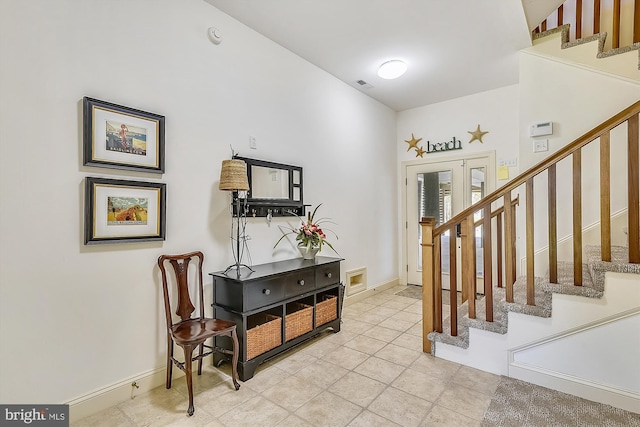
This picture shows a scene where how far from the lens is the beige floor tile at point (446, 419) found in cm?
183

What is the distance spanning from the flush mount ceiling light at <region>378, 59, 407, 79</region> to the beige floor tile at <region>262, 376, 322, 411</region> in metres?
3.39

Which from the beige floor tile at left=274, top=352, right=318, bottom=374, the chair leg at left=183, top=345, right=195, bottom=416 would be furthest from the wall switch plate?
the chair leg at left=183, top=345, right=195, bottom=416

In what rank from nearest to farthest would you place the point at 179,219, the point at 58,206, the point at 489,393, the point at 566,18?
the point at 58,206
the point at 489,393
the point at 179,219
the point at 566,18

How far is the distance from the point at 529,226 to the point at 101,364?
10.1ft

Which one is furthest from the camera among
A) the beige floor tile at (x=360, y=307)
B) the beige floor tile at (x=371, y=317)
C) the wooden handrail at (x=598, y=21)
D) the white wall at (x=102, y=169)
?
the beige floor tile at (x=360, y=307)

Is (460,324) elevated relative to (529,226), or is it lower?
lower

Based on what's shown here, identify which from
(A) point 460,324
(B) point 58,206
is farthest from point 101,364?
(A) point 460,324

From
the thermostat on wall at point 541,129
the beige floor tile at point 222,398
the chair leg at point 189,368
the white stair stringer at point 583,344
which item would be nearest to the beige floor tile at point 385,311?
the white stair stringer at point 583,344

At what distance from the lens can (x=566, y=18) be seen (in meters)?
3.33

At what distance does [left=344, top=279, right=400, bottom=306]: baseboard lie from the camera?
A: 418 centimetres

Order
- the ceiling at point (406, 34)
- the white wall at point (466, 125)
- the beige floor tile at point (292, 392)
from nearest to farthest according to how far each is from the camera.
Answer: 1. the beige floor tile at point (292, 392)
2. the ceiling at point (406, 34)
3. the white wall at point (466, 125)

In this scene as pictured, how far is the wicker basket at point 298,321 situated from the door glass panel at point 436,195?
8.59 feet

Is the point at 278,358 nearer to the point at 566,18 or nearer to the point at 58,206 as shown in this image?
the point at 58,206

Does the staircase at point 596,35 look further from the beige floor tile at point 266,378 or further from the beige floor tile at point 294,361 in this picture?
the beige floor tile at point 266,378
